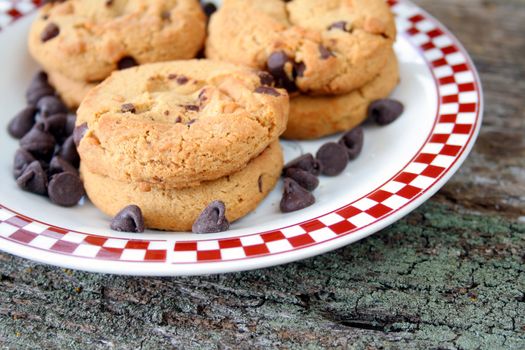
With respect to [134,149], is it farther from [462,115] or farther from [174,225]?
[462,115]

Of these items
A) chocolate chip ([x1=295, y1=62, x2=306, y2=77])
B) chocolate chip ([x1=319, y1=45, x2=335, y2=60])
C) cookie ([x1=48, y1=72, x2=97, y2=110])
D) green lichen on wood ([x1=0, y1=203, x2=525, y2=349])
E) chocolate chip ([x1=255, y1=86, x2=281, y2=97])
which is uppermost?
chocolate chip ([x1=319, y1=45, x2=335, y2=60])

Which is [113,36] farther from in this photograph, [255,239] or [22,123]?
[255,239]

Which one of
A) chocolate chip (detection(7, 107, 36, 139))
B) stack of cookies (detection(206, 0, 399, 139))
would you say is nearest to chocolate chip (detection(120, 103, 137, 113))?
stack of cookies (detection(206, 0, 399, 139))

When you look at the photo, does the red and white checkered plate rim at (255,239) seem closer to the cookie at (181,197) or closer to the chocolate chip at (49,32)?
the cookie at (181,197)

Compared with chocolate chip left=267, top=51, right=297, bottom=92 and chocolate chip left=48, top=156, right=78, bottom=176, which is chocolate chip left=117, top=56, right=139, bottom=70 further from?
chocolate chip left=267, top=51, right=297, bottom=92

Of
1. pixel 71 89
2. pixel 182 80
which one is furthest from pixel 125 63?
pixel 182 80

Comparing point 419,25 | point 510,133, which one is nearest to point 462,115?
point 510,133
